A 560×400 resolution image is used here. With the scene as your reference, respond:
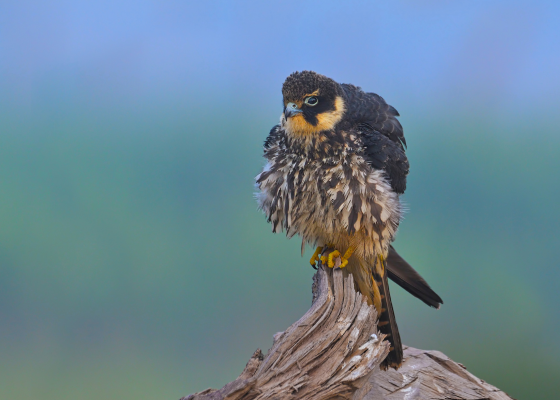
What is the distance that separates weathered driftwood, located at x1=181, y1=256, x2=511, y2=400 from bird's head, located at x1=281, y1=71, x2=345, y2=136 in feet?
2.87

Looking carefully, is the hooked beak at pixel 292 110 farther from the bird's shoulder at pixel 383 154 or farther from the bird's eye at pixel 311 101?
the bird's shoulder at pixel 383 154

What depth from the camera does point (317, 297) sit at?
9.00ft

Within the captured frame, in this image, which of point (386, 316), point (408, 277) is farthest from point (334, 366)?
point (408, 277)

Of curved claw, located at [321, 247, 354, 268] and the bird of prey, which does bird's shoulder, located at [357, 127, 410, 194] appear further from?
curved claw, located at [321, 247, 354, 268]

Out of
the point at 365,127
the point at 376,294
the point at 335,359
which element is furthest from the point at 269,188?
the point at 335,359

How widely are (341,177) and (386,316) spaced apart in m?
0.89

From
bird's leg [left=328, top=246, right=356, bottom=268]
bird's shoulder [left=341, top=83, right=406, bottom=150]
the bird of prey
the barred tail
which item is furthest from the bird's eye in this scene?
the barred tail

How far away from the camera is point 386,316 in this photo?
2.93 m

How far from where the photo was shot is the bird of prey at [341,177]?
8.91 ft

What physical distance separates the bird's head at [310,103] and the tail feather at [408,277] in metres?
1.02

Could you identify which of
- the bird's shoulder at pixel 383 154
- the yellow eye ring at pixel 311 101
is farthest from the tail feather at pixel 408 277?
the yellow eye ring at pixel 311 101

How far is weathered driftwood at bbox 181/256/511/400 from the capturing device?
213 cm

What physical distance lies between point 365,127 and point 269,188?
682 mm

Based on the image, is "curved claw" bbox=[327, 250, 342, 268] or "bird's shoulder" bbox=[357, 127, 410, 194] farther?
"curved claw" bbox=[327, 250, 342, 268]
